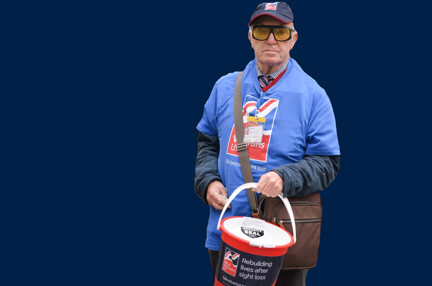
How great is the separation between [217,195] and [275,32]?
4.61 ft

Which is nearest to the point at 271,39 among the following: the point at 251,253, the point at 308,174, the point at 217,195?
the point at 308,174

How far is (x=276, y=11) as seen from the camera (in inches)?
153

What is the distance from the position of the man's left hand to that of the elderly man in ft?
0.06

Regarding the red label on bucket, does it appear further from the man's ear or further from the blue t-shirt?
the man's ear

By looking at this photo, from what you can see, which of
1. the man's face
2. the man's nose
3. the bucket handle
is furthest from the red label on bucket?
the man's nose

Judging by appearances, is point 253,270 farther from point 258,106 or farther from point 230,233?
point 258,106

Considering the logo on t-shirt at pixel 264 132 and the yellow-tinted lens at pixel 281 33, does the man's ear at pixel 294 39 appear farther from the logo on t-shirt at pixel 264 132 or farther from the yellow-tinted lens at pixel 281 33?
the logo on t-shirt at pixel 264 132

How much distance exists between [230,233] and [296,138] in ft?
3.12

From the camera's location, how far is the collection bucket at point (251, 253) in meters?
3.31

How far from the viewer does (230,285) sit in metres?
3.42

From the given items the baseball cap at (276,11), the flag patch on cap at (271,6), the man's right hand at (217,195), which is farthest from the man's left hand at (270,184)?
the flag patch on cap at (271,6)

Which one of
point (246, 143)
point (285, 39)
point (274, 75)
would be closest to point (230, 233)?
point (246, 143)

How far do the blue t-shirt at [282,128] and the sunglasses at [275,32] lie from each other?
0.81 feet

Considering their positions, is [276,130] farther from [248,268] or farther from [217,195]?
[248,268]
